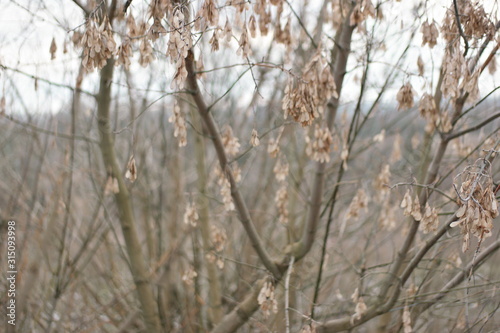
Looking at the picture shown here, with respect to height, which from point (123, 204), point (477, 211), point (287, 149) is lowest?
point (477, 211)

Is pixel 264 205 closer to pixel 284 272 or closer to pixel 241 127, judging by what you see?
pixel 241 127

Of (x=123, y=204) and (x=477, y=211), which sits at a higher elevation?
(x=123, y=204)

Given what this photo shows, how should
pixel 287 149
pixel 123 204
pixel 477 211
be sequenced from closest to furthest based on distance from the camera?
pixel 477 211
pixel 123 204
pixel 287 149

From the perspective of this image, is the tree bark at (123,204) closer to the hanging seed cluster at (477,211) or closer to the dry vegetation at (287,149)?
the dry vegetation at (287,149)

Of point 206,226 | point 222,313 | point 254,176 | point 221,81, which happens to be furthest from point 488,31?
point 254,176

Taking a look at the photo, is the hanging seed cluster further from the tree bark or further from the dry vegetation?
the tree bark

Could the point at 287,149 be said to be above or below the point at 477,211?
above

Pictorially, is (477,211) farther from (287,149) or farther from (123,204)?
(287,149)

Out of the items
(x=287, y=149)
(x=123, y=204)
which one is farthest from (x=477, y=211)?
(x=287, y=149)

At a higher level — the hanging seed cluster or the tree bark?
the tree bark

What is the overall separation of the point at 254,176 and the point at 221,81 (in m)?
2.17

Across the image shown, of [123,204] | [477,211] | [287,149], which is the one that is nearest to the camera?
[477,211]

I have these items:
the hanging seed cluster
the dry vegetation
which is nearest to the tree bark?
the dry vegetation

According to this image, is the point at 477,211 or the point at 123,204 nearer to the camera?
the point at 477,211
